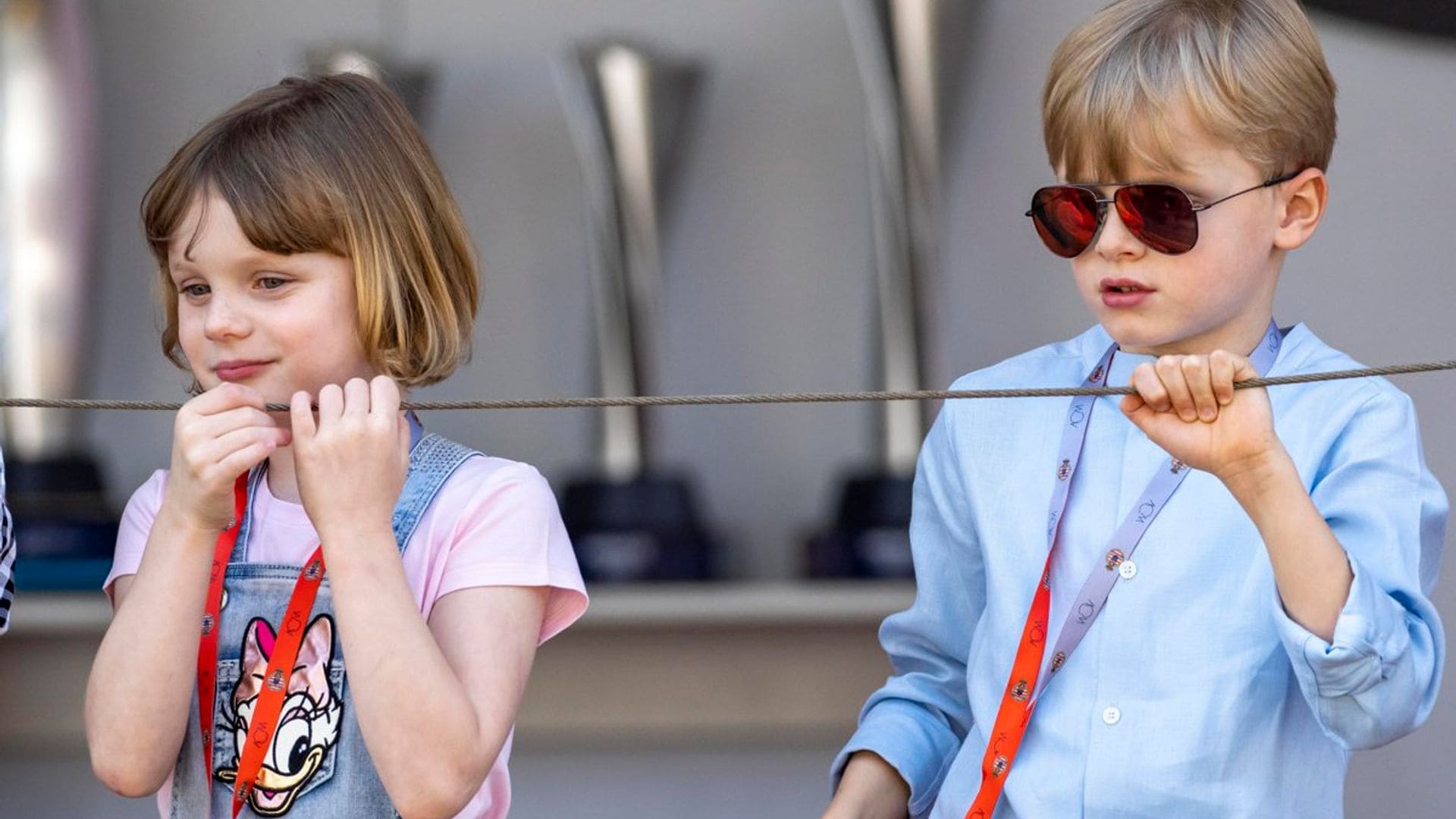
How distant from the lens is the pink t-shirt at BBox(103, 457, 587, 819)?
50.5 inches

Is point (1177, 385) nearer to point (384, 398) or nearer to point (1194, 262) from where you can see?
point (1194, 262)

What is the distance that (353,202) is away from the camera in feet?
4.43

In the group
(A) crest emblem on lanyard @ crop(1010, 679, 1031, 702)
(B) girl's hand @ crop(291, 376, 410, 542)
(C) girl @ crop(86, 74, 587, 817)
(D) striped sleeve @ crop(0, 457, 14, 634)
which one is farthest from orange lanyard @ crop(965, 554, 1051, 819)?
(D) striped sleeve @ crop(0, 457, 14, 634)

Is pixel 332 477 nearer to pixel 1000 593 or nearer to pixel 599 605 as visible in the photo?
pixel 1000 593

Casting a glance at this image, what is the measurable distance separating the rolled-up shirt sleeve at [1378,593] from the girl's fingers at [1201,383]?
0.39 feet

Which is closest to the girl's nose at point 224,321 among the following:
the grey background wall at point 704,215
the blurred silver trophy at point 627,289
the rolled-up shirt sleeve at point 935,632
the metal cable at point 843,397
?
the metal cable at point 843,397

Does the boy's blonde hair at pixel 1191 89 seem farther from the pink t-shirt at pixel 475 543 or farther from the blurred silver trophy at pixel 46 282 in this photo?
the blurred silver trophy at pixel 46 282

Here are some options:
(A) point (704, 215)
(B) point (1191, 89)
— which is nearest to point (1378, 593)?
(B) point (1191, 89)

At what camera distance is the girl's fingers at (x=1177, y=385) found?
1089 mm

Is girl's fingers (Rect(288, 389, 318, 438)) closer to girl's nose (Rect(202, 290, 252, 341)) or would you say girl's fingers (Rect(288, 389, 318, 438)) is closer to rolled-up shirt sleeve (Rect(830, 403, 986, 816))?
girl's nose (Rect(202, 290, 252, 341))

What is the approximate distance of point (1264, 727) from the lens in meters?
1.15

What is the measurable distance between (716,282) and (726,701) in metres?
0.65

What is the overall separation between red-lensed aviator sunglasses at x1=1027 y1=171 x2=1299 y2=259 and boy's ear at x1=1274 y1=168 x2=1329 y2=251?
11 mm

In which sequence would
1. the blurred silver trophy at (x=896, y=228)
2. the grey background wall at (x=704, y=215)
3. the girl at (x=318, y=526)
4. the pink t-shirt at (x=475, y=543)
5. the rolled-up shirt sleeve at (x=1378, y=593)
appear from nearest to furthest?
the rolled-up shirt sleeve at (x=1378, y=593)
the girl at (x=318, y=526)
the pink t-shirt at (x=475, y=543)
the blurred silver trophy at (x=896, y=228)
the grey background wall at (x=704, y=215)
